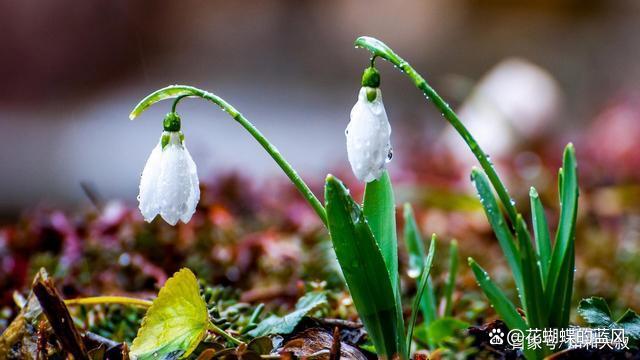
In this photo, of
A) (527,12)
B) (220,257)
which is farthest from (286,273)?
(527,12)

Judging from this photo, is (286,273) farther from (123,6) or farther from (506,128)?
(123,6)

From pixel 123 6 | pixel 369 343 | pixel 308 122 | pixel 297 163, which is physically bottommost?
pixel 369 343

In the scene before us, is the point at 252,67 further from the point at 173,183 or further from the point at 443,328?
the point at 173,183

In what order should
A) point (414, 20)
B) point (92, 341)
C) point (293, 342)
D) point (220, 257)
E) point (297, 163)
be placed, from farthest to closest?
point (414, 20), point (297, 163), point (220, 257), point (92, 341), point (293, 342)

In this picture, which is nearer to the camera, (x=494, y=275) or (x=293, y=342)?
(x=293, y=342)

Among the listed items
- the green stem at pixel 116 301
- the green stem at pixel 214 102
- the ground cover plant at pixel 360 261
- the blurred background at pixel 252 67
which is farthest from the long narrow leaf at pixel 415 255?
the blurred background at pixel 252 67

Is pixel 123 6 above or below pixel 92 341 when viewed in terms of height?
above

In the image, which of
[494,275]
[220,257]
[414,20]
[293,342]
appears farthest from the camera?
[414,20]
